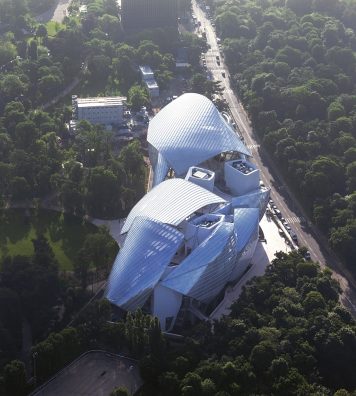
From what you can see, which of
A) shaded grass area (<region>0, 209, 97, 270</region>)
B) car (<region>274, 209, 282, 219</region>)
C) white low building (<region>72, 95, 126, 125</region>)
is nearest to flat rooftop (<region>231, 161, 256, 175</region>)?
car (<region>274, 209, 282, 219</region>)

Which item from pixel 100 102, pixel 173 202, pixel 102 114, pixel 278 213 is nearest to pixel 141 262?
pixel 173 202

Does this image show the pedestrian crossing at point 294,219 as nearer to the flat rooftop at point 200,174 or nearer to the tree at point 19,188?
the flat rooftop at point 200,174

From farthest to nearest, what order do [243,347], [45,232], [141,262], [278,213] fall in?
Answer: 1. [278,213]
2. [45,232]
3. [141,262]
4. [243,347]

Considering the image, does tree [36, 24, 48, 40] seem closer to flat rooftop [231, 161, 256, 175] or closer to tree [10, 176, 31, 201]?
tree [10, 176, 31, 201]

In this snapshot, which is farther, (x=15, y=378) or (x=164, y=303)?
(x=164, y=303)

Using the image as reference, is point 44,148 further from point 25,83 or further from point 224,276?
point 224,276

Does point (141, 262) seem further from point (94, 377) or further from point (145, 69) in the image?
point (145, 69)
